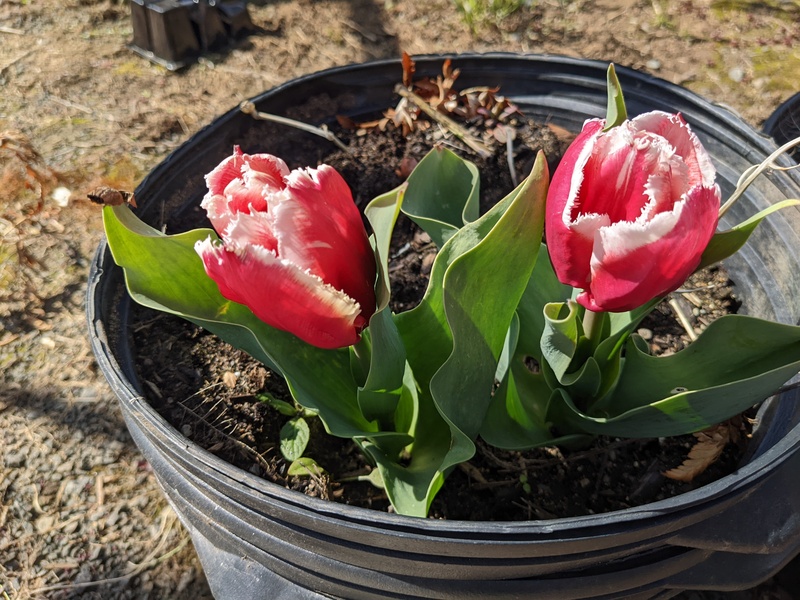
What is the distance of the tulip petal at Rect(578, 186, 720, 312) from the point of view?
2.11 feet

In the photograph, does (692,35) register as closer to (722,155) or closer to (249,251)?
(722,155)

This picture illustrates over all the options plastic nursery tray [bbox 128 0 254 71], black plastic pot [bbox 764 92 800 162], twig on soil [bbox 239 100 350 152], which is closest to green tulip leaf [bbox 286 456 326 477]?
twig on soil [bbox 239 100 350 152]

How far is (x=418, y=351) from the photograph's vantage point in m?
0.95

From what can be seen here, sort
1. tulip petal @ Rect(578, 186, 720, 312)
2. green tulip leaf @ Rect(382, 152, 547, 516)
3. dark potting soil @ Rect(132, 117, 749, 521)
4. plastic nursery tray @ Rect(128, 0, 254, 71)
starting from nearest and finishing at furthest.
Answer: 1. tulip petal @ Rect(578, 186, 720, 312)
2. green tulip leaf @ Rect(382, 152, 547, 516)
3. dark potting soil @ Rect(132, 117, 749, 521)
4. plastic nursery tray @ Rect(128, 0, 254, 71)

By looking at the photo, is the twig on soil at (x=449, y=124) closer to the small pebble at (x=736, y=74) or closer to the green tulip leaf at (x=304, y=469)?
the green tulip leaf at (x=304, y=469)

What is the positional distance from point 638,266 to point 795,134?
4.25 feet

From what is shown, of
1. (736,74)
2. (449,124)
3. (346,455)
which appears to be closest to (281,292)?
(346,455)

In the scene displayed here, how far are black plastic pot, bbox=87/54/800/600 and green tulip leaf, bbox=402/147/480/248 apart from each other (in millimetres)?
459

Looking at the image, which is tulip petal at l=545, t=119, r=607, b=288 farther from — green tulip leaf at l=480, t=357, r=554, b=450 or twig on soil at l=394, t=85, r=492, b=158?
twig on soil at l=394, t=85, r=492, b=158

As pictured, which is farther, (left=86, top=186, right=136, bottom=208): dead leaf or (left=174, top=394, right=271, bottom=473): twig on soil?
(left=174, top=394, right=271, bottom=473): twig on soil

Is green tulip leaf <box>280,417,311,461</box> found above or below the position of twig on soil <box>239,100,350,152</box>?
below

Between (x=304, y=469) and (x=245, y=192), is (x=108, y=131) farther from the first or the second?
(x=245, y=192)

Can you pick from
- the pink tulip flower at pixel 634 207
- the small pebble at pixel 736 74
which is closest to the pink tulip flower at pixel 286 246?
the pink tulip flower at pixel 634 207

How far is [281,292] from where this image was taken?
0.66 meters
